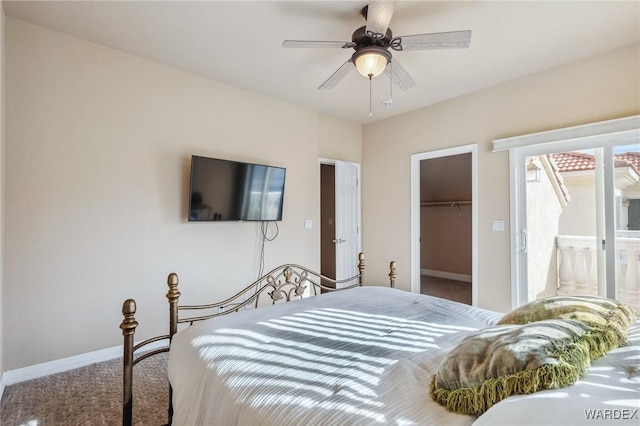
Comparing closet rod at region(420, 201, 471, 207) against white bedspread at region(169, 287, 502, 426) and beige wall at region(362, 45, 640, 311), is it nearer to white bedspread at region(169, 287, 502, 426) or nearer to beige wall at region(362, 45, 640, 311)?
beige wall at region(362, 45, 640, 311)

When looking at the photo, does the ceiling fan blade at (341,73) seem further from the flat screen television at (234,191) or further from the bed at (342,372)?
the bed at (342,372)

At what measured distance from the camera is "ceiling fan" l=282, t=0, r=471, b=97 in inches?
77.0

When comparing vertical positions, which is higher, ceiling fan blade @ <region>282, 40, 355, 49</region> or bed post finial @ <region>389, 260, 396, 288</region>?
ceiling fan blade @ <region>282, 40, 355, 49</region>

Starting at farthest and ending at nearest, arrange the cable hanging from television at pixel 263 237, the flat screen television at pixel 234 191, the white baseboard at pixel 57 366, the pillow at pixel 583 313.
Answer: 1. the cable hanging from television at pixel 263 237
2. the flat screen television at pixel 234 191
3. the white baseboard at pixel 57 366
4. the pillow at pixel 583 313

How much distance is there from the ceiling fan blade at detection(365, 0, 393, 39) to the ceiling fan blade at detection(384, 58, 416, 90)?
392 millimetres

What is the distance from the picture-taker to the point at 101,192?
8.91 ft

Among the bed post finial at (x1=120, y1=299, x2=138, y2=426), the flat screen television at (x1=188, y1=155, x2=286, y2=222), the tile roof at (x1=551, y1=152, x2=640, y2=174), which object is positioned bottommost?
the bed post finial at (x1=120, y1=299, x2=138, y2=426)

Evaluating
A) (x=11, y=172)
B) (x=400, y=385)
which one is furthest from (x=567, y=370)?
(x=11, y=172)

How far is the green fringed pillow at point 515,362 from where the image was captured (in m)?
0.79

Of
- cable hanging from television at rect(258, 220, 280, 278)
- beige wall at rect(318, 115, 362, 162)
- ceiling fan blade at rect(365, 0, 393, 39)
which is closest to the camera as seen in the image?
ceiling fan blade at rect(365, 0, 393, 39)

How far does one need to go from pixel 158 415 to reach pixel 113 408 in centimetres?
35

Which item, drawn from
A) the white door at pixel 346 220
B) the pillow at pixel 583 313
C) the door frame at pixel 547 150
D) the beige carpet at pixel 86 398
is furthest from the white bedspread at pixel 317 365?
the white door at pixel 346 220

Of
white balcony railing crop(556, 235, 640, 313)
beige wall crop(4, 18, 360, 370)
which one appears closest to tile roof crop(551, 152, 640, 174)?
white balcony railing crop(556, 235, 640, 313)

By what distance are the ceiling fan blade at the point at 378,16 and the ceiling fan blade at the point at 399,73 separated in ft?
1.29
